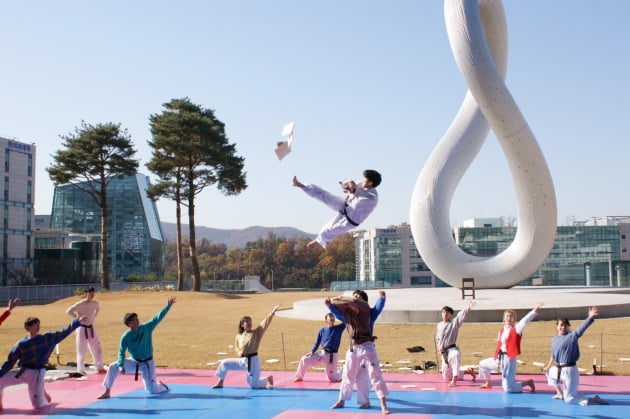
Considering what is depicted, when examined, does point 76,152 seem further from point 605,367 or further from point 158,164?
point 605,367

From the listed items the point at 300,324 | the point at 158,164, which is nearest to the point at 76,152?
the point at 158,164

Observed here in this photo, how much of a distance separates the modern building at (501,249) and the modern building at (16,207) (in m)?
48.3

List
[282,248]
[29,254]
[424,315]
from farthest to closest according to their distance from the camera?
[282,248] → [29,254] → [424,315]

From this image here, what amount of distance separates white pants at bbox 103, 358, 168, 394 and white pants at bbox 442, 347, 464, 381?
14.7ft

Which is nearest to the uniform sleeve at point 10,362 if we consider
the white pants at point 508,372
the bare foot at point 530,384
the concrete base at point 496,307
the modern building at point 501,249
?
the white pants at point 508,372

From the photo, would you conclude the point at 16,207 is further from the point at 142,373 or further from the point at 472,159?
the point at 142,373

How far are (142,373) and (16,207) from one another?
55.6 meters

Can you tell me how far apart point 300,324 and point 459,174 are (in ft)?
28.5

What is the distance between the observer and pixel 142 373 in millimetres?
9789

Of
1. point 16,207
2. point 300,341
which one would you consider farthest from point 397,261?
point 300,341

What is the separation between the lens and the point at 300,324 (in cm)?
2061

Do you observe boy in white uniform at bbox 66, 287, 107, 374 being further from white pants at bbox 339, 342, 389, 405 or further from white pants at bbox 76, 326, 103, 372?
white pants at bbox 339, 342, 389, 405

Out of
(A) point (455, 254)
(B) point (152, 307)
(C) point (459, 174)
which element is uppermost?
(C) point (459, 174)

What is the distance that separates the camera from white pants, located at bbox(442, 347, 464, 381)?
9.91m
